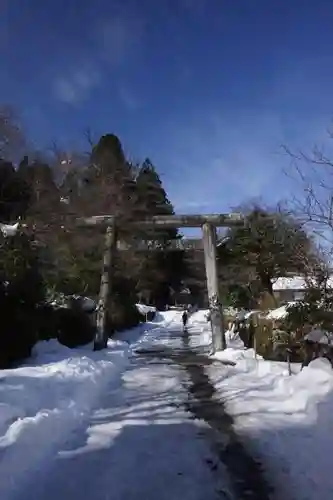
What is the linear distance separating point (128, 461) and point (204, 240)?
1447cm

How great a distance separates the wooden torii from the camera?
19.4 meters

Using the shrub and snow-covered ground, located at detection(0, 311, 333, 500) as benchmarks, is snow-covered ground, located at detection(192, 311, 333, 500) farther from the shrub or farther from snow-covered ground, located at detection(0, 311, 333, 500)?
the shrub

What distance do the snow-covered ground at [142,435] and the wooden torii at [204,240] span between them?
6.99 metres

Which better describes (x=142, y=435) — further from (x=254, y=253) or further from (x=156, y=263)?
(x=156, y=263)

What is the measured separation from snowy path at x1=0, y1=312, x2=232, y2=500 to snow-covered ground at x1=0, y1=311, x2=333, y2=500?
0.04 ft

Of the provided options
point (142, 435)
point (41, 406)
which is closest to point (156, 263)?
point (41, 406)

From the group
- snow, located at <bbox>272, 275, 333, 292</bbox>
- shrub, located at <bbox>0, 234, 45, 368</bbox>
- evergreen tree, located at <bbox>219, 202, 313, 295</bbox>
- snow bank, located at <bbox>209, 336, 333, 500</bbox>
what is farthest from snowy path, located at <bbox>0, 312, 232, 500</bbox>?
evergreen tree, located at <bbox>219, 202, 313, 295</bbox>

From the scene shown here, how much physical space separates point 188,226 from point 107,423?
1302cm

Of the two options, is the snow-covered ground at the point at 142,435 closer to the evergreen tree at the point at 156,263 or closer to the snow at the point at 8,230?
the snow at the point at 8,230

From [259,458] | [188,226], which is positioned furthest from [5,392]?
[188,226]

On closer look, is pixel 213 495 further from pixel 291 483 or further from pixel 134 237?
pixel 134 237

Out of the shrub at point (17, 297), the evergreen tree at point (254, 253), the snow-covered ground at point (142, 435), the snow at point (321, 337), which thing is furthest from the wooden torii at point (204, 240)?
the snow at point (321, 337)

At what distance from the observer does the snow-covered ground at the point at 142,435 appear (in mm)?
4867

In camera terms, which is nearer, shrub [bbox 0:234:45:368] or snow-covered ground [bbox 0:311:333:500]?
snow-covered ground [bbox 0:311:333:500]
